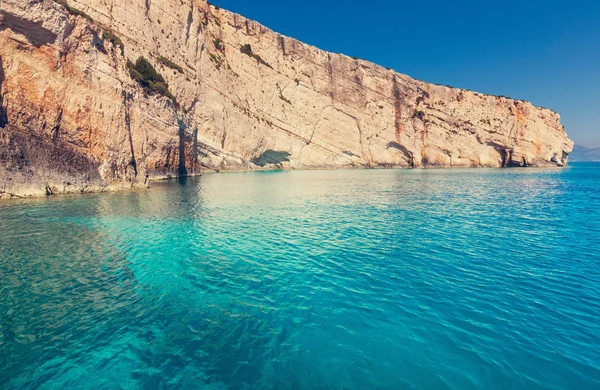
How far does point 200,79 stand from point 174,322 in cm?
6579

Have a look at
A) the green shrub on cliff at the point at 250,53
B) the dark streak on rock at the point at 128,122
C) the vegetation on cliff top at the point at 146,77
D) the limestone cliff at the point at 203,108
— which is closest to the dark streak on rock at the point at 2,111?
the limestone cliff at the point at 203,108

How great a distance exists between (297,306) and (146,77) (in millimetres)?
48523

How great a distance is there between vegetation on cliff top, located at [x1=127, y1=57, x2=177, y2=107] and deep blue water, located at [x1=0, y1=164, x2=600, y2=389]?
1149 inches

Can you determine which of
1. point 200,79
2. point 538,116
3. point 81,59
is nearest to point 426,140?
point 538,116

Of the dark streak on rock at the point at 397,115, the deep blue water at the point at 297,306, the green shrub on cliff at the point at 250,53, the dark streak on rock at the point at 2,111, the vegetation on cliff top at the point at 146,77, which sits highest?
the green shrub on cliff at the point at 250,53

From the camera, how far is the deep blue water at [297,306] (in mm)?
6172

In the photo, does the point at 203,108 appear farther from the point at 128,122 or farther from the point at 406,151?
the point at 406,151

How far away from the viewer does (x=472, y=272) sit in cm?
1109

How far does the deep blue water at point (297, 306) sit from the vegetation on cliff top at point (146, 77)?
29183 millimetres

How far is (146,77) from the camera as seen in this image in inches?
1799

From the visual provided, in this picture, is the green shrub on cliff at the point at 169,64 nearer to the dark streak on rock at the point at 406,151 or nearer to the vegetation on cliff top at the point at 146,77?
the vegetation on cliff top at the point at 146,77

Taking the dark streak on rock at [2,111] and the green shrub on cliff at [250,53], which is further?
the green shrub on cliff at [250,53]

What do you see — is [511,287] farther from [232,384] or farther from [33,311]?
[33,311]

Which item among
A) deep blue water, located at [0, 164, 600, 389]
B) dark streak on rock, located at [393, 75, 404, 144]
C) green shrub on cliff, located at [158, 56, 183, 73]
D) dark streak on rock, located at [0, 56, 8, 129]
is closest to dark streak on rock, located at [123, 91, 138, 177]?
dark streak on rock, located at [0, 56, 8, 129]
